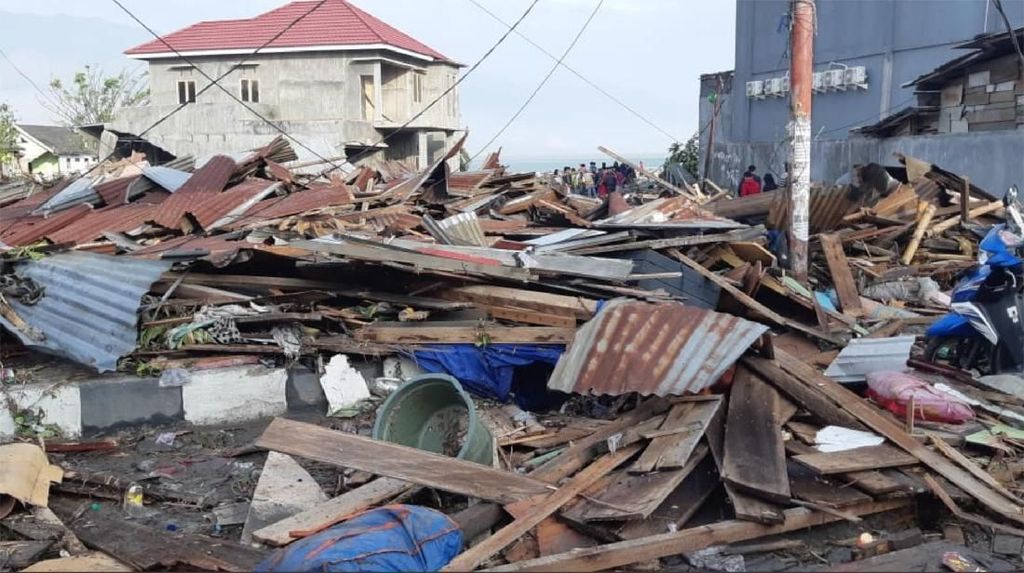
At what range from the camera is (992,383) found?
667 centimetres

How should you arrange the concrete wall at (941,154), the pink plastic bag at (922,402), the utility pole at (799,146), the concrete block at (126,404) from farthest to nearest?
the concrete wall at (941,154)
the utility pole at (799,146)
the concrete block at (126,404)
the pink plastic bag at (922,402)

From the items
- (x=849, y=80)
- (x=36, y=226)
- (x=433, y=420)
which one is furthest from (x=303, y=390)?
(x=849, y=80)

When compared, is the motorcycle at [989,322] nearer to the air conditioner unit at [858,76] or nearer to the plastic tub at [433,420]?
the plastic tub at [433,420]

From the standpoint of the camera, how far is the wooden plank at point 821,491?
15.6ft

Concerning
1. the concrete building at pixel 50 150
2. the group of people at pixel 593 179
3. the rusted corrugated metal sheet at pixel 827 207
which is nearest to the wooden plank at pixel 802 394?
the rusted corrugated metal sheet at pixel 827 207

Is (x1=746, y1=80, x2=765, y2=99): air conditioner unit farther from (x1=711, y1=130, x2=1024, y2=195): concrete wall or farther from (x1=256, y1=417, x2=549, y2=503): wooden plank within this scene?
(x1=256, y1=417, x2=549, y2=503): wooden plank

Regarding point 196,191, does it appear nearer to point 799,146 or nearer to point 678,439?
point 799,146

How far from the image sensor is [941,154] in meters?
17.0

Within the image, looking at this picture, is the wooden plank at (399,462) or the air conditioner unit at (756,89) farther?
the air conditioner unit at (756,89)

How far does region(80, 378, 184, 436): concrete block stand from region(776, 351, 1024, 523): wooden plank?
472 centimetres

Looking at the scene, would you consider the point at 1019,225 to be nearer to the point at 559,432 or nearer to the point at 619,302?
the point at 619,302

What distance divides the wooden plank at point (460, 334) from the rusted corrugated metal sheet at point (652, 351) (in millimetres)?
759

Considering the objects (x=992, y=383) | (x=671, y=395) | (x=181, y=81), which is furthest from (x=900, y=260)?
(x=181, y=81)

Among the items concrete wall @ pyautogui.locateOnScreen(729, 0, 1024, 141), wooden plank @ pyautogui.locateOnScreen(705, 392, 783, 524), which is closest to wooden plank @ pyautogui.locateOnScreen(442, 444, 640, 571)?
wooden plank @ pyautogui.locateOnScreen(705, 392, 783, 524)
